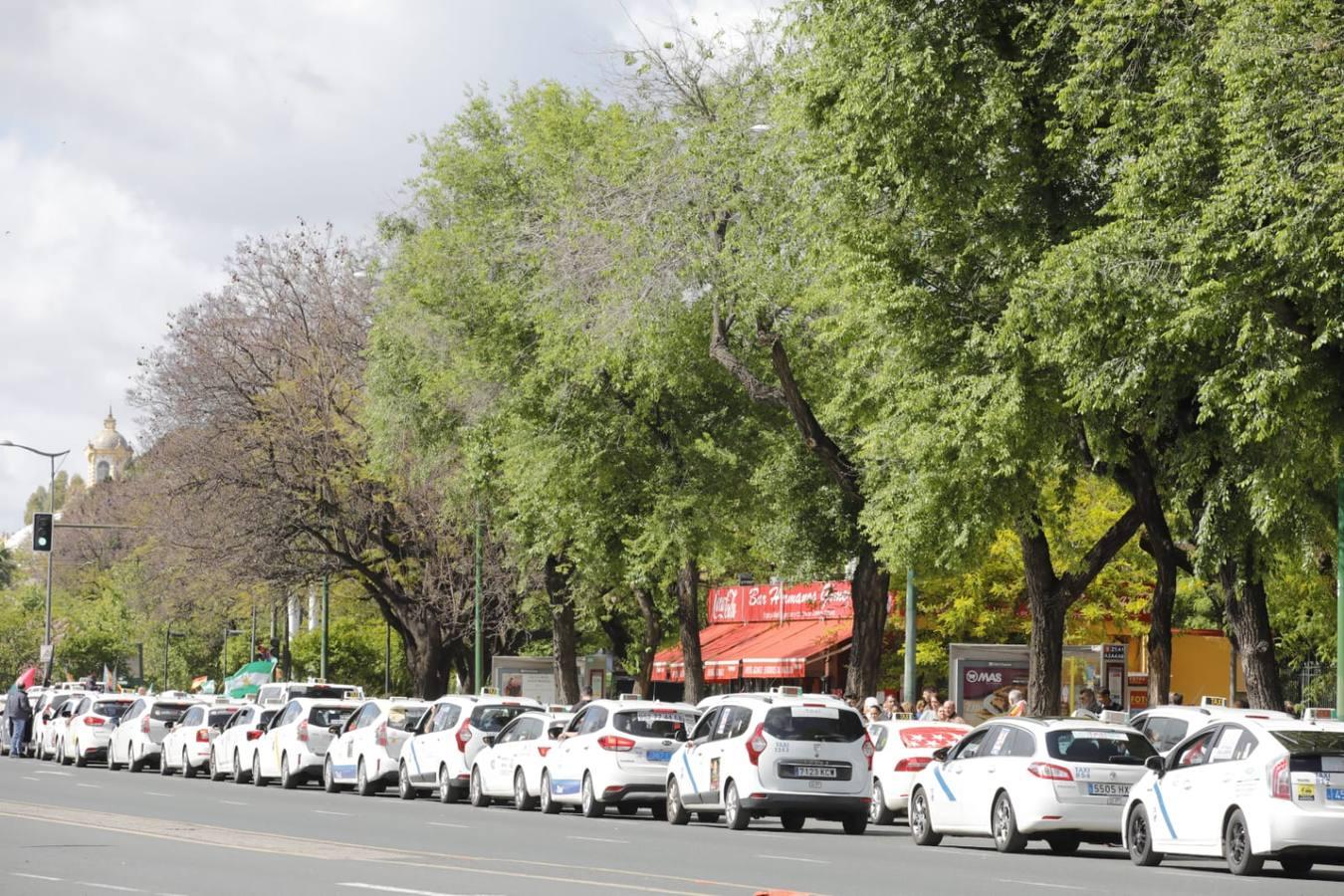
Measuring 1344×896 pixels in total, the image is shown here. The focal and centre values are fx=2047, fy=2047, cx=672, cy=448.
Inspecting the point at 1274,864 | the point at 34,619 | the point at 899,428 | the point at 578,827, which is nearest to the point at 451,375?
the point at 899,428

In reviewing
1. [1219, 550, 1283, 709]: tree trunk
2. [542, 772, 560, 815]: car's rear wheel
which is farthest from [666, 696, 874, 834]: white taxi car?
[1219, 550, 1283, 709]: tree trunk

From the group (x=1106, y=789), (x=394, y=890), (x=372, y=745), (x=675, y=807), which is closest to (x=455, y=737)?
(x=372, y=745)

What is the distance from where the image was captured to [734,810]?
24312mm

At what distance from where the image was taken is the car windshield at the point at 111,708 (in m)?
43.6

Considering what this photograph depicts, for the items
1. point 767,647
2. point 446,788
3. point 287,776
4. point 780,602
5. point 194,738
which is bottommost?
point 287,776

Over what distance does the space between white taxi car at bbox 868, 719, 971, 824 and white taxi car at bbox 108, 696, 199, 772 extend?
18.7 metres

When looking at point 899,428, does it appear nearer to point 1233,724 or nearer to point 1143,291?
point 1143,291

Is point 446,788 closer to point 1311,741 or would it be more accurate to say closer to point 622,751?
point 622,751

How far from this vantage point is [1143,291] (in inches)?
904

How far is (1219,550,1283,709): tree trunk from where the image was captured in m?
26.8

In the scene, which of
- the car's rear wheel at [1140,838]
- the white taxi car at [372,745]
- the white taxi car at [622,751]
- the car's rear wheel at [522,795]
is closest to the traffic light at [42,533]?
the white taxi car at [372,745]

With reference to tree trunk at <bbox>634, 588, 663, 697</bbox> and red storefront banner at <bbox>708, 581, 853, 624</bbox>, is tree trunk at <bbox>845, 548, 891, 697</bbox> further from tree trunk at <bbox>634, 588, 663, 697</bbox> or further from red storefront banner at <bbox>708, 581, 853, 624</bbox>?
red storefront banner at <bbox>708, 581, 853, 624</bbox>

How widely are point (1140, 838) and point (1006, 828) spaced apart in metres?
2.05

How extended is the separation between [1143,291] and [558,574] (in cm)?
2581
